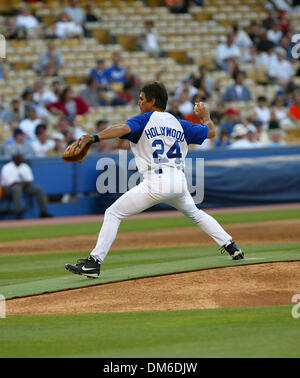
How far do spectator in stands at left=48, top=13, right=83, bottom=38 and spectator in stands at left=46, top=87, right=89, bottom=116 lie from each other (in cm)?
315

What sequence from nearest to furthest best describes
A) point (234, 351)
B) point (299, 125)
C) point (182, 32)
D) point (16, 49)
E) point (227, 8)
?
point (234, 351)
point (16, 49)
point (299, 125)
point (182, 32)
point (227, 8)

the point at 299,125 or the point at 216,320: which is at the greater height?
the point at 299,125

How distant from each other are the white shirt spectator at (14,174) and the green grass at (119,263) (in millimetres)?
5254

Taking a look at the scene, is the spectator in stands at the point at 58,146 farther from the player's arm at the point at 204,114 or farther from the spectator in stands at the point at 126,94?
the player's arm at the point at 204,114

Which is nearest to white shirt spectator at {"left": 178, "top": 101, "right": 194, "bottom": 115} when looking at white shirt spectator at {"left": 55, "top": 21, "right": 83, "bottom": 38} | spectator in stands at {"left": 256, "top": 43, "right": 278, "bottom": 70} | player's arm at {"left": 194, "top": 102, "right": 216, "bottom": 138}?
white shirt spectator at {"left": 55, "top": 21, "right": 83, "bottom": 38}

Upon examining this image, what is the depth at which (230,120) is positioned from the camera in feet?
64.3

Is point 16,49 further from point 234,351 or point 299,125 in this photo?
point 234,351

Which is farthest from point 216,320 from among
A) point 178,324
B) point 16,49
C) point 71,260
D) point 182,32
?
point 182,32

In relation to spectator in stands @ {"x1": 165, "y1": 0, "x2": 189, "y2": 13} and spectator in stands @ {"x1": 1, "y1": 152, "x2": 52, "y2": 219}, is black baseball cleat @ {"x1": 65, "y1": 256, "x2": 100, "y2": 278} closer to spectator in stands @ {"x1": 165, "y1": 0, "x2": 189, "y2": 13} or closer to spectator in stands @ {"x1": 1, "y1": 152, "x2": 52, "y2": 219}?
spectator in stands @ {"x1": 1, "y1": 152, "x2": 52, "y2": 219}

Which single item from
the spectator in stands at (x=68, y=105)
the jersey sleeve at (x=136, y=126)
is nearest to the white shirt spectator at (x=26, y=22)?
the spectator in stands at (x=68, y=105)

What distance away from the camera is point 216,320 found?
6414 millimetres

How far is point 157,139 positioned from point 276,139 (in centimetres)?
1284

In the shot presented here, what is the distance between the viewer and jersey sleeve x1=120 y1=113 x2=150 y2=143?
7.66m

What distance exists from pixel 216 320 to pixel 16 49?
51.6ft
